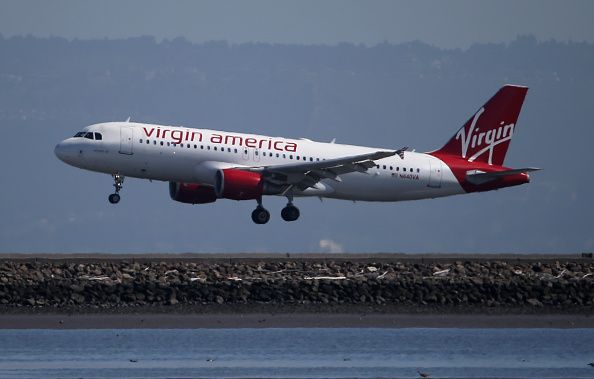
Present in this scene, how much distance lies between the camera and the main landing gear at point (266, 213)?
69750 mm

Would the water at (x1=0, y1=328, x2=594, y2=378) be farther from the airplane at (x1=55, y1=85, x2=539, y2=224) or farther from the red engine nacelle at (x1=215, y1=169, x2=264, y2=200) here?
the red engine nacelle at (x1=215, y1=169, x2=264, y2=200)

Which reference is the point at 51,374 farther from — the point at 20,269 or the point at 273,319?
the point at 20,269

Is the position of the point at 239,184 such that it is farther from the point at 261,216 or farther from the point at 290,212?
the point at 290,212

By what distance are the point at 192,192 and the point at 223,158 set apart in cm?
410

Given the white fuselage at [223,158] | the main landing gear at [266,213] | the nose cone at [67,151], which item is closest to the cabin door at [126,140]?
the white fuselage at [223,158]

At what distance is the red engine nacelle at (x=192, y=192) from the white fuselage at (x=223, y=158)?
3.03m

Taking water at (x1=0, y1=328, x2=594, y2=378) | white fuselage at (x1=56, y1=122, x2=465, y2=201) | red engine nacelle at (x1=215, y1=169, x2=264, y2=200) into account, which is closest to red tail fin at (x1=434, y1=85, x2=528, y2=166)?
white fuselage at (x1=56, y1=122, x2=465, y2=201)

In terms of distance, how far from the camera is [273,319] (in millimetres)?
50562

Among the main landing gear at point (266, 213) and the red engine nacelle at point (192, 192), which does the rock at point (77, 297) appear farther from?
the red engine nacelle at point (192, 192)

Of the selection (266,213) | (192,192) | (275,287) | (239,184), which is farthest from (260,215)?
(275,287)

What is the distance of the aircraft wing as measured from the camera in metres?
66.7

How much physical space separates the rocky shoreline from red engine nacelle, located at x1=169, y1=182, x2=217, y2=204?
43.2ft

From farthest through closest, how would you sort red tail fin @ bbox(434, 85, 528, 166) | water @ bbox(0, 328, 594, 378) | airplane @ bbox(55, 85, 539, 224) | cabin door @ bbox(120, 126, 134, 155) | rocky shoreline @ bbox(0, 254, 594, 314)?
red tail fin @ bbox(434, 85, 528, 166) → airplane @ bbox(55, 85, 539, 224) → cabin door @ bbox(120, 126, 134, 155) → rocky shoreline @ bbox(0, 254, 594, 314) → water @ bbox(0, 328, 594, 378)

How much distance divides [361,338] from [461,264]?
1172cm
